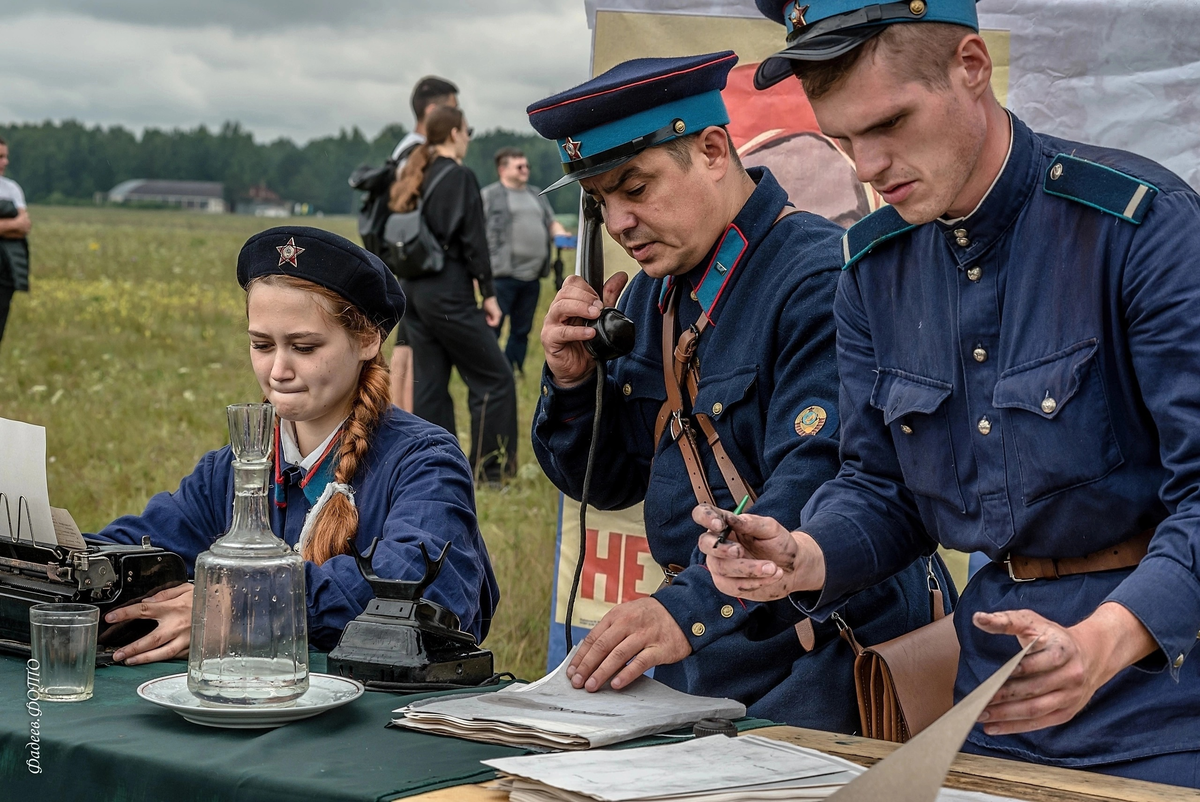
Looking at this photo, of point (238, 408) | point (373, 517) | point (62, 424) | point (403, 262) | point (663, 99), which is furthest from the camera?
point (62, 424)

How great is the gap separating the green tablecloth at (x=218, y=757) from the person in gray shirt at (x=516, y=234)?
9.23m

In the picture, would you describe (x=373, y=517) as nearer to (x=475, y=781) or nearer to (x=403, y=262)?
(x=475, y=781)

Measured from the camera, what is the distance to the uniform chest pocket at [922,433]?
2.16 metres

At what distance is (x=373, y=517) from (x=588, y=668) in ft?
2.67

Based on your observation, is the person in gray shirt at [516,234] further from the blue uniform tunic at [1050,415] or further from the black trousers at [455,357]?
the blue uniform tunic at [1050,415]

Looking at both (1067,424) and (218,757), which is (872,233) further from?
(218,757)

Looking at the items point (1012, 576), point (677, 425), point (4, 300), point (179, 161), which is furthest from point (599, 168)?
point (179, 161)

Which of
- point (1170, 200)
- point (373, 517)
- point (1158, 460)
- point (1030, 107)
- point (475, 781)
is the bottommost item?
point (475, 781)

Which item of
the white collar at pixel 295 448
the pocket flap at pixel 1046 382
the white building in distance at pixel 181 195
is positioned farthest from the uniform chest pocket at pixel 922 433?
the white building in distance at pixel 181 195

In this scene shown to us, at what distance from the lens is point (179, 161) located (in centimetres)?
4350

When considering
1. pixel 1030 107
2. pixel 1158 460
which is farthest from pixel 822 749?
pixel 1030 107

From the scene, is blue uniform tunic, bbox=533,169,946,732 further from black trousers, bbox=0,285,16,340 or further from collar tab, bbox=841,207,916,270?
black trousers, bbox=0,285,16,340

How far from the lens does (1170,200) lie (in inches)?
77.5

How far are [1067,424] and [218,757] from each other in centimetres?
133
